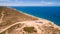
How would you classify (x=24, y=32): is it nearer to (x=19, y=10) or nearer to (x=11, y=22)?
(x=11, y=22)

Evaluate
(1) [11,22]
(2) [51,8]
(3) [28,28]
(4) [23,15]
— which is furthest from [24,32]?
(2) [51,8]

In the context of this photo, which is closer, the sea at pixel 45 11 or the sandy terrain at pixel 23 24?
the sandy terrain at pixel 23 24

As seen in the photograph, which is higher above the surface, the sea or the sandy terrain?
the sea

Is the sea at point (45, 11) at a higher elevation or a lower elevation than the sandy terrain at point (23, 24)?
higher

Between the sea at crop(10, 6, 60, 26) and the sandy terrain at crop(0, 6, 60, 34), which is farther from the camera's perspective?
the sea at crop(10, 6, 60, 26)
